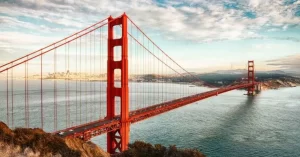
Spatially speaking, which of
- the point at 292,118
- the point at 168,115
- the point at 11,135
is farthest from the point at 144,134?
the point at 292,118

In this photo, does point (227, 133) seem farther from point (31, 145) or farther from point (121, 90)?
point (31, 145)

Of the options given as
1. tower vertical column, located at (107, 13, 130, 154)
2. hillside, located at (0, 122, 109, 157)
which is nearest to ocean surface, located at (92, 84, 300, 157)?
tower vertical column, located at (107, 13, 130, 154)

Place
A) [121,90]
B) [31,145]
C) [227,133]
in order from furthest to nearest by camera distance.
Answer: [227,133], [121,90], [31,145]

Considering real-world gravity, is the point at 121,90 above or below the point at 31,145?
above

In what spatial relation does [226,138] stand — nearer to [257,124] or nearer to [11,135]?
[257,124]

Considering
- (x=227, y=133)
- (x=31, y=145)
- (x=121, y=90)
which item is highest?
(x=121, y=90)

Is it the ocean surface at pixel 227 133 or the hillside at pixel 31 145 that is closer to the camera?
the hillside at pixel 31 145

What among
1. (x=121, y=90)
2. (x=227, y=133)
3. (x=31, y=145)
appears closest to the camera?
(x=31, y=145)

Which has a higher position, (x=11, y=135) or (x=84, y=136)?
(x=11, y=135)

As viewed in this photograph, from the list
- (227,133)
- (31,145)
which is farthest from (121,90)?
(227,133)

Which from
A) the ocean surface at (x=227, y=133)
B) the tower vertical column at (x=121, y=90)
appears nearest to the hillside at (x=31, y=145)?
the tower vertical column at (x=121, y=90)

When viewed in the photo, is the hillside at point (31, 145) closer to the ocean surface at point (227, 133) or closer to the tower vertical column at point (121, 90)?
the tower vertical column at point (121, 90)
